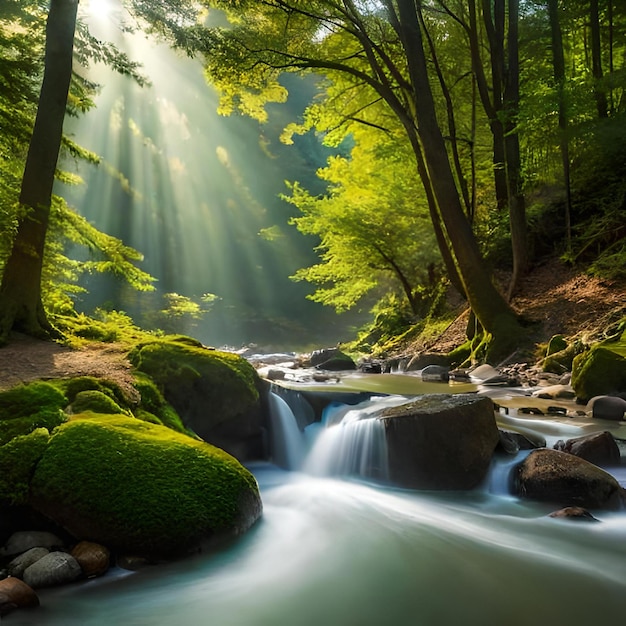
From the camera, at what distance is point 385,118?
48.0 feet

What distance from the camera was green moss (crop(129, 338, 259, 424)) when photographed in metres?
5.22

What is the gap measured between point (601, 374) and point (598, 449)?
274cm

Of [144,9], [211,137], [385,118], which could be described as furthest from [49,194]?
[211,137]

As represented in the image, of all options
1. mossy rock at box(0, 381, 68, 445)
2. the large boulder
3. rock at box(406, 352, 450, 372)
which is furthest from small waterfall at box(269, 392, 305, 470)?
rock at box(406, 352, 450, 372)

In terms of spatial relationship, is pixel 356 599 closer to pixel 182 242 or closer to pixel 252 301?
pixel 252 301

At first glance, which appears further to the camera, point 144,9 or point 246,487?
point 144,9

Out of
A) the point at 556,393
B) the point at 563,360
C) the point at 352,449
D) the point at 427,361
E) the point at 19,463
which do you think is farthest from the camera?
the point at 427,361

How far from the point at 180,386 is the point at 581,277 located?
970 cm

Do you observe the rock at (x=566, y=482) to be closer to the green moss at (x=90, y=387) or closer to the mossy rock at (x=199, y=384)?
the mossy rock at (x=199, y=384)

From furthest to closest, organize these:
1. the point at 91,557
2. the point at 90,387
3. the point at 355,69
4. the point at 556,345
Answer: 1. the point at 355,69
2. the point at 556,345
3. the point at 90,387
4. the point at 91,557

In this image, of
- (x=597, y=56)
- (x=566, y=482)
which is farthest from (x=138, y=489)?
(x=597, y=56)

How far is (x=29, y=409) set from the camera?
3.59m

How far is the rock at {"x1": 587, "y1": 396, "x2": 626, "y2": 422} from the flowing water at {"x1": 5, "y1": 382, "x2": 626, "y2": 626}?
8.01 feet

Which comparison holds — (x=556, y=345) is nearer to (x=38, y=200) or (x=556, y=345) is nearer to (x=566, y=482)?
(x=566, y=482)
